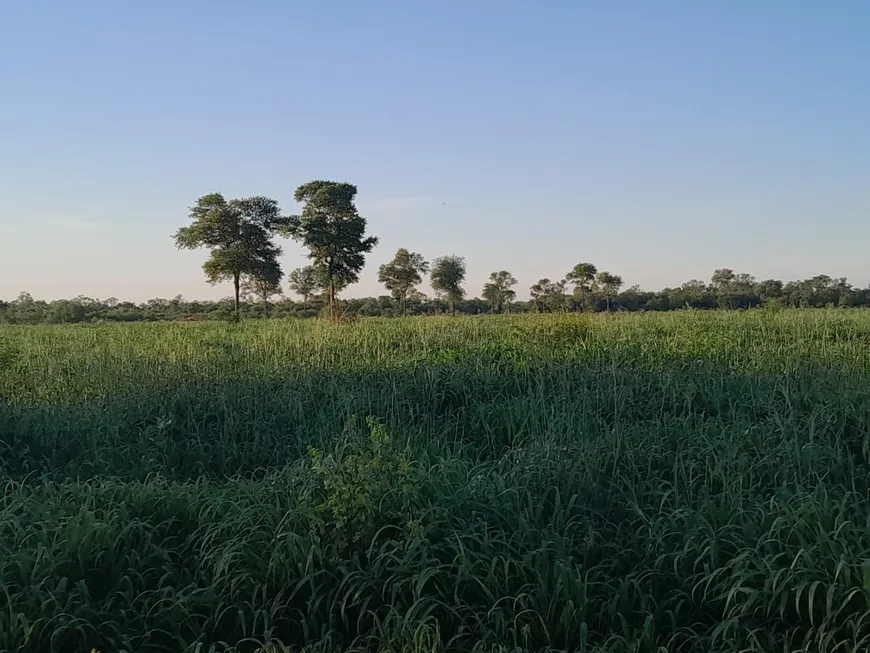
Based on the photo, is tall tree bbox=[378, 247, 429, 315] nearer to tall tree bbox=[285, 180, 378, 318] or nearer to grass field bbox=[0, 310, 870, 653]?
tall tree bbox=[285, 180, 378, 318]

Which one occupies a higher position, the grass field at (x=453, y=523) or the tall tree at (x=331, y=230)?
the tall tree at (x=331, y=230)

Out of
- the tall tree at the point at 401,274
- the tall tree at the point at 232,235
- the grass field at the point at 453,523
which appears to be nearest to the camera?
the grass field at the point at 453,523

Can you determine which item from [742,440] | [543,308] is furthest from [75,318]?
[742,440]

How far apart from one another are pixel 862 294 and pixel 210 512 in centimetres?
3621

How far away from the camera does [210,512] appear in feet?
10.6

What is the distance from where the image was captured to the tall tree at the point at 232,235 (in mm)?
29031

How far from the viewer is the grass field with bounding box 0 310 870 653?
2307 mm

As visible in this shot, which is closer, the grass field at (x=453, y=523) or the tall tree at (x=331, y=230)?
the grass field at (x=453, y=523)

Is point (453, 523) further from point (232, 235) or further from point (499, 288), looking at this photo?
point (499, 288)

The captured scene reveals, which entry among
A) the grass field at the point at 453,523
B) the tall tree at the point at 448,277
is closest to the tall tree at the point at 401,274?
the tall tree at the point at 448,277

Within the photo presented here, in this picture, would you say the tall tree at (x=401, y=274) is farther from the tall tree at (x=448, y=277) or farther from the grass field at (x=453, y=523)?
the grass field at (x=453, y=523)

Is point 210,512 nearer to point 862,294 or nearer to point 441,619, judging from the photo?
point 441,619

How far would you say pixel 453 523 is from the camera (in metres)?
2.98

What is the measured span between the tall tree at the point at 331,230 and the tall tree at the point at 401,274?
13.5 m
